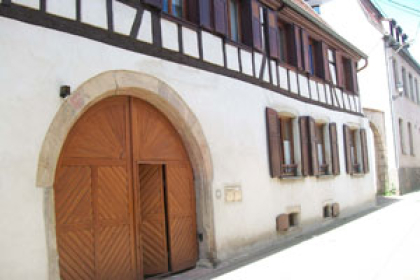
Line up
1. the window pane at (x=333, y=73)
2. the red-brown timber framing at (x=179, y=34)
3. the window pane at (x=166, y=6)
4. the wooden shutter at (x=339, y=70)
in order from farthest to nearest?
1. the wooden shutter at (x=339, y=70)
2. the window pane at (x=333, y=73)
3. the window pane at (x=166, y=6)
4. the red-brown timber framing at (x=179, y=34)

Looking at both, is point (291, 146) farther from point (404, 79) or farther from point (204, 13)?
point (404, 79)

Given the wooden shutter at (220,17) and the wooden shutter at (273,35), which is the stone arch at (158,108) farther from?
the wooden shutter at (273,35)

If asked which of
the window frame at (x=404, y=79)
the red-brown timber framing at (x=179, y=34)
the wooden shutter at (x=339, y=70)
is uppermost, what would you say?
the window frame at (x=404, y=79)

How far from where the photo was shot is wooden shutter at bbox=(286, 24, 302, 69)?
11.2 metres

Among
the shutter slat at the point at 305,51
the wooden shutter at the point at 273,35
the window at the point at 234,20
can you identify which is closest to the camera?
the window at the point at 234,20

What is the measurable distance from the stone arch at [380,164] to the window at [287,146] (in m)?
10.6

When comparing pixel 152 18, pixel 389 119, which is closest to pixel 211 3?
pixel 152 18

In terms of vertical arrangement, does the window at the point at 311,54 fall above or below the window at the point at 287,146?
above

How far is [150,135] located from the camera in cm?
672

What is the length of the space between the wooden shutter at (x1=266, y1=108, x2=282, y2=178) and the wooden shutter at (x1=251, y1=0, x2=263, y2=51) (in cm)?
137

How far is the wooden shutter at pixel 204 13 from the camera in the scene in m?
7.57

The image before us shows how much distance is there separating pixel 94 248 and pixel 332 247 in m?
4.56

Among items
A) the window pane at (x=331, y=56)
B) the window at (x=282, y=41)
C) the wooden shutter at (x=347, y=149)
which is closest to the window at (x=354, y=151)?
the wooden shutter at (x=347, y=149)

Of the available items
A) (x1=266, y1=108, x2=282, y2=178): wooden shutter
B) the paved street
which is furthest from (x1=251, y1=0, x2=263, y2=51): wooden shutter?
the paved street
